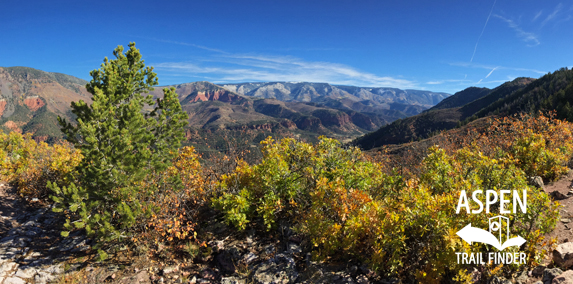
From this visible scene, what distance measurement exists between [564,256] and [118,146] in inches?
469

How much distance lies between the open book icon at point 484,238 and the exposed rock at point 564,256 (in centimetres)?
97

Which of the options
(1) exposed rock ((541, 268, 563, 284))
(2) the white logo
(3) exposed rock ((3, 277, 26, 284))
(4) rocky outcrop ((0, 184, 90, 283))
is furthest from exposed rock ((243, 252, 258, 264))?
(3) exposed rock ((3, 277, 26, 284))

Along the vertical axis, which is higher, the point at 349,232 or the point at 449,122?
the point at 449,122

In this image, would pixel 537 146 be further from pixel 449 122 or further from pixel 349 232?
pixel 449 122

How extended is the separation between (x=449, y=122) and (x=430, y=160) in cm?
18224

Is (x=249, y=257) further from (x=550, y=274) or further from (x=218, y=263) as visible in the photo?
(x=550, y=274)

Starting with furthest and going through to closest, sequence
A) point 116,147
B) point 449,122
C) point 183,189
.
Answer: point 449,122 → point 183,189 → point 116,147

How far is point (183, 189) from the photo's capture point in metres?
10.6

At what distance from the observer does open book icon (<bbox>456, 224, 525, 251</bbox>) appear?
5.28m

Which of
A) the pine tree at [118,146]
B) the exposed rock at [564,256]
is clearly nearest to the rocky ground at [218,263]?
the exposed rock at [564,256]

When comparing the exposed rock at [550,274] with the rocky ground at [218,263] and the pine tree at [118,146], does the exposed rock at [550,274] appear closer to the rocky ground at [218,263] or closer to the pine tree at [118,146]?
the rocky ground at [218,263]

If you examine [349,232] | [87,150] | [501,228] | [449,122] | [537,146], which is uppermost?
[449,122]

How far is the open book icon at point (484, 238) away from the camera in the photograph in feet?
17.3

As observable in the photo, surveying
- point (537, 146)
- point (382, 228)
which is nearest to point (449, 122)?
point (537, 146)
